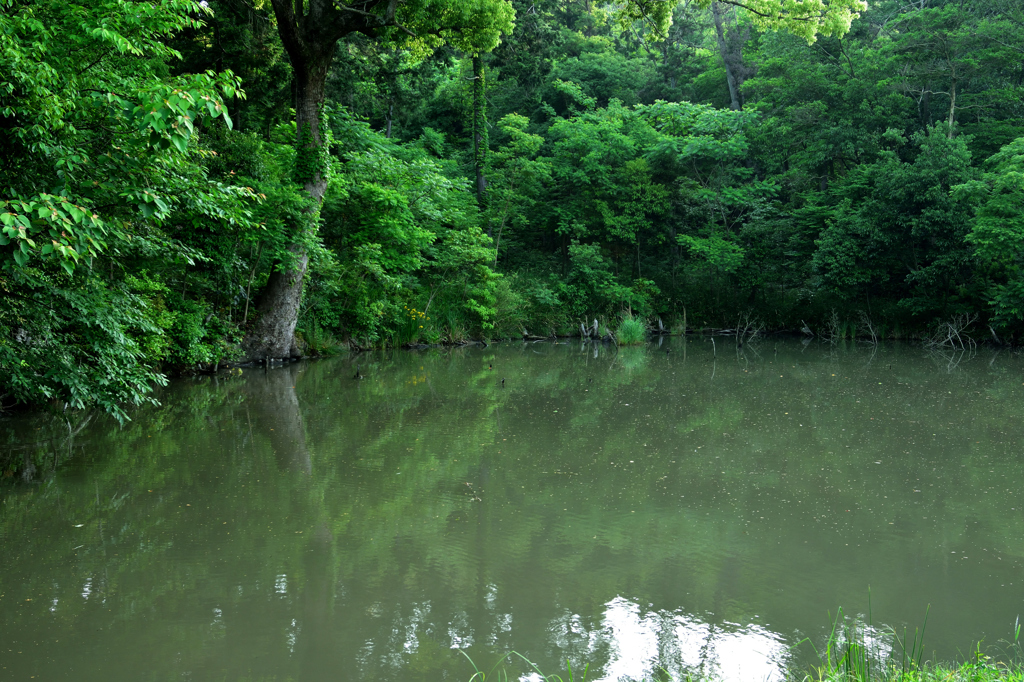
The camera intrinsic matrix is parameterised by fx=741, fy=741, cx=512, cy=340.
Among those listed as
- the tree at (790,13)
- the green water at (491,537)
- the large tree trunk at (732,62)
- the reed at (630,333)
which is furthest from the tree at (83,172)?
the large tree trunk at (732,62)

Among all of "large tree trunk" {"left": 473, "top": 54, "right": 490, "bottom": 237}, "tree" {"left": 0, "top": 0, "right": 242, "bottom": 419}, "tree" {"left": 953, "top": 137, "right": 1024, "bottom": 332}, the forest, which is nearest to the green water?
"tree" {"left": 0, "top": 0, "right": 242, "bottom": 419}

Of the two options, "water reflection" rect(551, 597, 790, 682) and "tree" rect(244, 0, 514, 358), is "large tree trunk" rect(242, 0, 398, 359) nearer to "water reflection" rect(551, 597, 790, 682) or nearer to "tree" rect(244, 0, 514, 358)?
"tree" rect(244, 0, 514, 358)

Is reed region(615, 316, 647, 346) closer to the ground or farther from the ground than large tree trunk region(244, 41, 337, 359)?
closer to the ground

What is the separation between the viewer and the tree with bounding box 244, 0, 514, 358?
13.2 m

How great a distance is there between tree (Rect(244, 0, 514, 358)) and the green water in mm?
4644

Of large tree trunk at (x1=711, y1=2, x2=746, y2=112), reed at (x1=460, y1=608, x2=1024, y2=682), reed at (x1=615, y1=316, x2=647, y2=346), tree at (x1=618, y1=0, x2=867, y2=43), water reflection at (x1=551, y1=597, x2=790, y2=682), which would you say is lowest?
reed at (x1=615, y1=316, x2=647, y2=346)

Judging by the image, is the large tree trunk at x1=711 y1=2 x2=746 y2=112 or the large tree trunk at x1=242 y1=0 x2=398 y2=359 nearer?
the large tree trunk at x1=242 y1=0 x2=398 y2=359

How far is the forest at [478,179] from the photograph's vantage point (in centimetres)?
561

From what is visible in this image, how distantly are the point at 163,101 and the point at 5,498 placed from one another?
3.59 metres

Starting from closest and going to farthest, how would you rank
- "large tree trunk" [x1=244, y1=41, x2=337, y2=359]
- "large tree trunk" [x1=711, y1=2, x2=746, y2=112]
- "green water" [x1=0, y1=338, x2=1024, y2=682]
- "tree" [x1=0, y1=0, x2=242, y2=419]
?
"green water" [x1=0, y1=338, x2=1024, y2=682]
"tree" [x1=0, y1=0, x2=242, y2=419]
"large tree trunk" [x1=244, y1=41, x2=337, y2=359]
"large tree trunk" [x1=711, y1=2, x2=746, y2=112]

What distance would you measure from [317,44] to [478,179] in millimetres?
13110

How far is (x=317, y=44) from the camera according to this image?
43.8 feet

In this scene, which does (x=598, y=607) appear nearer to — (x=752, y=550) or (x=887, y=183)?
(x=752, y=550)

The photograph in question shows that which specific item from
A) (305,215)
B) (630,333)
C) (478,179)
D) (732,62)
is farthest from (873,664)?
(732,62)
